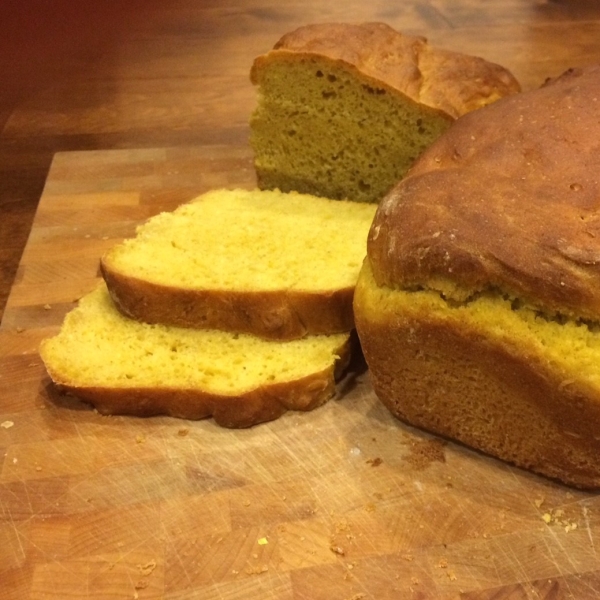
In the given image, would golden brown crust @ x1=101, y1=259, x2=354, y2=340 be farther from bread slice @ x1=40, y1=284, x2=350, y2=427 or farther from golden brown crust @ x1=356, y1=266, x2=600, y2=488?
golden brown crust @ x1=356, y1=266, x2=600, y2=488

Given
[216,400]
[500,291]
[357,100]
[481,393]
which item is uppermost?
[357,100]

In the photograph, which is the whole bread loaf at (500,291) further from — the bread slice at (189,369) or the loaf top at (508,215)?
the bread slice at (189,369)

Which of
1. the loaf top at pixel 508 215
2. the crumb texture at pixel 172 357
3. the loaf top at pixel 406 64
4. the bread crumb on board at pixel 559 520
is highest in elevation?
the loaf top at pixel 406 64

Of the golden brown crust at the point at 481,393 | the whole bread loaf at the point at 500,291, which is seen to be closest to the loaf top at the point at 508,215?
the whole bread loaf at the point at 500,291

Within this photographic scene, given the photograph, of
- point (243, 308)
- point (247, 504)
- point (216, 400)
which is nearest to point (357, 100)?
point (243, 308)

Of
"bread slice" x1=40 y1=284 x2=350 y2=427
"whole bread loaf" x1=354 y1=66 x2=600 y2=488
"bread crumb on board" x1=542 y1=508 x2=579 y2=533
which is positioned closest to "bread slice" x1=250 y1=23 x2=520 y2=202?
Answer: "whole bread loaf" x1=354 y1=66 x2=600 y2=488

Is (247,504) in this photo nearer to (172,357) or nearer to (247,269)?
(172,357)

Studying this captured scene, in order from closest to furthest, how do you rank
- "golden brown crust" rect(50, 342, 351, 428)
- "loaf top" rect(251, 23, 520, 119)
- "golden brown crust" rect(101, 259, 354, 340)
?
"golden brown crust" rect(50, 342, 351, 428) < "golden brown crust" rect(101, 259, 354, 340) < "loaf top" rect(251, 23, 520, 119)
